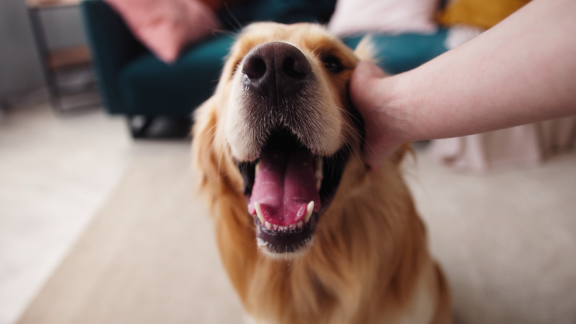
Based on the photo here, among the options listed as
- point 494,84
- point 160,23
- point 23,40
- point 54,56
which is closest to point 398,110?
point 494,84

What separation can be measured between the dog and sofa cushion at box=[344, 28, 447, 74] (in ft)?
4.08

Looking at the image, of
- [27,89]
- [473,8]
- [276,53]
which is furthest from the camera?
[27,89]

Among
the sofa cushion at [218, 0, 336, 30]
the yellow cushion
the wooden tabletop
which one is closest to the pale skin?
the yellow cushion

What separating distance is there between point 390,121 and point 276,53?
29cm

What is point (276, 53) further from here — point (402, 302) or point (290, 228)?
point (402, 302)

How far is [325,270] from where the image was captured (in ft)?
3.20

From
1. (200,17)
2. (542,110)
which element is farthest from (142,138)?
(542,110)

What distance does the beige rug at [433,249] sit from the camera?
54.6 inches

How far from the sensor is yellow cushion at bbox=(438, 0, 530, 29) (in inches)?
80.7

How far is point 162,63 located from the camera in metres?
2.46

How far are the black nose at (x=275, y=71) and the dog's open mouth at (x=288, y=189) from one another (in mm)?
104

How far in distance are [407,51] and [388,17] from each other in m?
0.44

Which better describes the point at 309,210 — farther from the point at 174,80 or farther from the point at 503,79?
the point at 174,80

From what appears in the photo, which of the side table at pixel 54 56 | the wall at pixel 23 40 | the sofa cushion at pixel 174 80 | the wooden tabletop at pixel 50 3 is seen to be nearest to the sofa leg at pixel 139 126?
the sofa cushion at pixel 174 80
